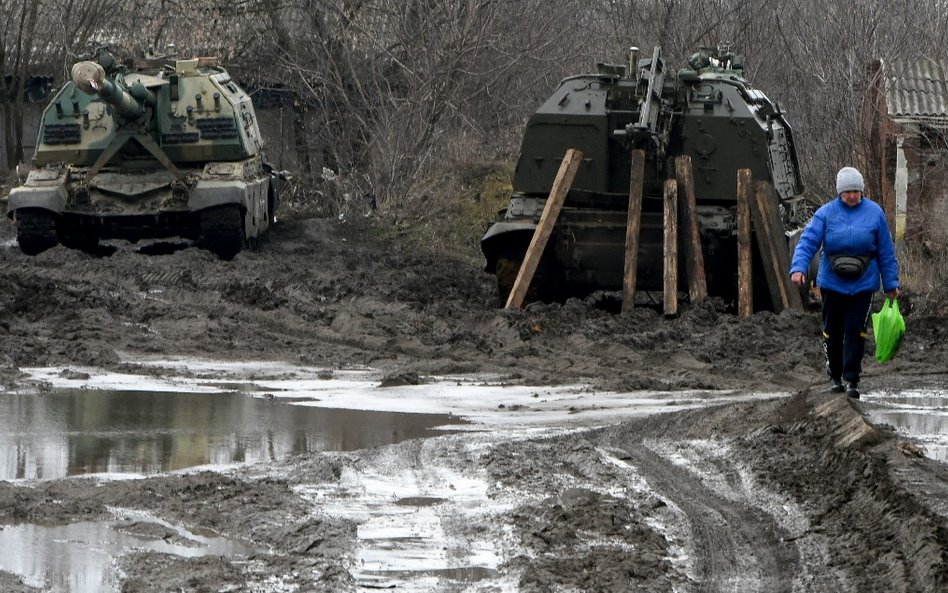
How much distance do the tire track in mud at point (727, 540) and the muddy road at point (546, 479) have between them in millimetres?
15

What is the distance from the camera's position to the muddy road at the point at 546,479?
19.6ft

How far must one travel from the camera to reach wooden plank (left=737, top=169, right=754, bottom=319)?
1575 cm

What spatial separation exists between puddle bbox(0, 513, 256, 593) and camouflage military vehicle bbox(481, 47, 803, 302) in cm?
1007

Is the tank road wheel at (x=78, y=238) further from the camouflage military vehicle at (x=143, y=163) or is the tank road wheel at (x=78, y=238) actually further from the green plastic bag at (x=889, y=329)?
the green plastic bag at (x=889, y=329)

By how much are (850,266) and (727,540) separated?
417cm

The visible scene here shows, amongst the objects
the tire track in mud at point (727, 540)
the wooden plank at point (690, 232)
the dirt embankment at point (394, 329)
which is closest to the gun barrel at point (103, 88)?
the dirt embankment at point (394, 329)

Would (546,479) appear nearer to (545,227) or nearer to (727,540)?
(727,540)

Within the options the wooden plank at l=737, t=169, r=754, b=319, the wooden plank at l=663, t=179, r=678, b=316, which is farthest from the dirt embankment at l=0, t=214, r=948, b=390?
the wooden plank at l=737, t=169, r=754, b=319

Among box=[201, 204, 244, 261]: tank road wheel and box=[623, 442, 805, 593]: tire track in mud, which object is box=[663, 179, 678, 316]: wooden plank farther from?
box=[623, 442, 805, 593]: tire track in mud

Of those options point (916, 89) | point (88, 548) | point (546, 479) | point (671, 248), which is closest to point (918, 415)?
point (546, 479)

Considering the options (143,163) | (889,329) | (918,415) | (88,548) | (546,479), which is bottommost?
(918,415)

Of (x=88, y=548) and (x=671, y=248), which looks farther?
(x=671, y=248)

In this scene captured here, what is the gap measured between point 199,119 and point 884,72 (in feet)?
37.7

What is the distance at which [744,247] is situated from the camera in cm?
1605
